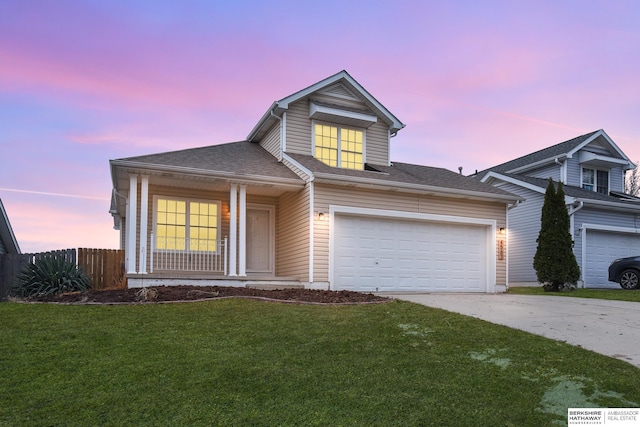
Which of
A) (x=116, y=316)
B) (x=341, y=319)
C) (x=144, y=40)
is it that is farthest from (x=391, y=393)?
(x=144, y=40)

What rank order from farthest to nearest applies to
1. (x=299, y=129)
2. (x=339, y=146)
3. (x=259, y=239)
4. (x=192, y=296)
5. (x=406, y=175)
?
(x=339, y=146), (x=406, y=175), (x=299, y=129), (x=259, y=239), (x=192, y=296)

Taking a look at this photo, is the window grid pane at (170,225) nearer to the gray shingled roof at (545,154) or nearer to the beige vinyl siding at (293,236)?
the beige vinyl siding at (293,236)

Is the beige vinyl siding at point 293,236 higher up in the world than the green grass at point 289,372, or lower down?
higher up

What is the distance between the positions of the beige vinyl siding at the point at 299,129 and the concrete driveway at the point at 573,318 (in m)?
6.13

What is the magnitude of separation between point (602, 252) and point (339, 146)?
11.2 metres

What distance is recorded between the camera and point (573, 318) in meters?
9.66

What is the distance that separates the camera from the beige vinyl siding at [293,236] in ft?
44.5

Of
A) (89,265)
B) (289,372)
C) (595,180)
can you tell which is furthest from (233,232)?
(595,180)

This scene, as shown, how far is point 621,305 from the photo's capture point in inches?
471

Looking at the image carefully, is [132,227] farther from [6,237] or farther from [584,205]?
[584,205]

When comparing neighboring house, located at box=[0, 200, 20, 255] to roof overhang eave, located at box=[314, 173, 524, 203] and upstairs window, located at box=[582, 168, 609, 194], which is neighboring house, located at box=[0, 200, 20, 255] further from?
upstairs window, located at box=[582, 168, 609, 194]

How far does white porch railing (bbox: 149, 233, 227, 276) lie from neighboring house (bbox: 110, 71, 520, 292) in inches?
1.1

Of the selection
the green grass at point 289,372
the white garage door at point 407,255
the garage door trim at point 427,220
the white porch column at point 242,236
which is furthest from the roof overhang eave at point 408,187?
the green grass at point 289,372

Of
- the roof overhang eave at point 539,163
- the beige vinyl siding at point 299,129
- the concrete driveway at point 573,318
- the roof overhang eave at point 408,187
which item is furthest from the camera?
the roof overhang eave at point 539,163
